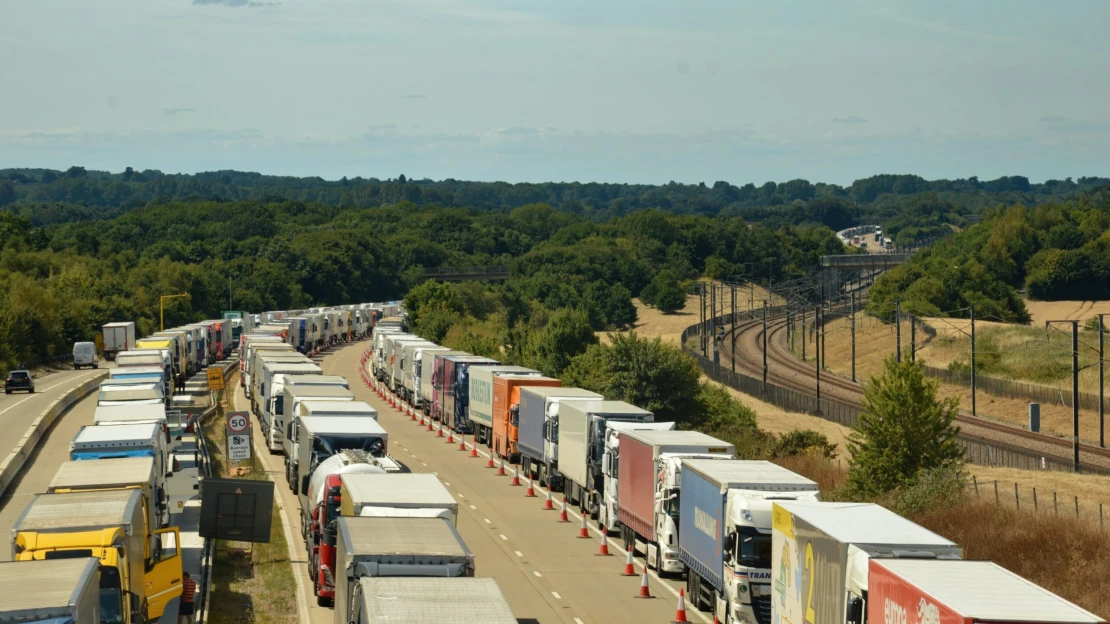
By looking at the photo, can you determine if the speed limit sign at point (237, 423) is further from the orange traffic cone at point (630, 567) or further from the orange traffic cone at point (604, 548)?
the orange traffic cone at point (630, 567)

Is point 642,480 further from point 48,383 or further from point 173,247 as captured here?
point 173,247

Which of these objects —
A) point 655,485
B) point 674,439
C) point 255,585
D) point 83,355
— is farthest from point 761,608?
point 83,355

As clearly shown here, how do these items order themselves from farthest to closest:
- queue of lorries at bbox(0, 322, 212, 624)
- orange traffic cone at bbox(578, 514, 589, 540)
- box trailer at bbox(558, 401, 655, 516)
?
1. box trailer at bbox(558, 401, 655, 516)
2. orange traffic cone at bbox(578, 514, 589, 540)
3. queue of lorries at bbox(0, 322, 212, 624)

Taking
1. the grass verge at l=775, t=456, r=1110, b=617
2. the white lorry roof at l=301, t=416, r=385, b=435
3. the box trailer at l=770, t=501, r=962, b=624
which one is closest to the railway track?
the grass verge at l=775, t=456, r=1110, b=617

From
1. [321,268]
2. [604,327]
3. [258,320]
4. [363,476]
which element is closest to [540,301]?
[604,327]

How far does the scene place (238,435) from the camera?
35.6m

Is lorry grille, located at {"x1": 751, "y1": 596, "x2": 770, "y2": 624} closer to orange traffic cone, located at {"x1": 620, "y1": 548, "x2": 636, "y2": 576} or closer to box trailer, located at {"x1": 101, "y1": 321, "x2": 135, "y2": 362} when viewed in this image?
orange traffic cone, located at {"x1": 620, "y1": 548, "x2": 636, "y2": 576}

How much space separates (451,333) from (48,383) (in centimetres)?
3130

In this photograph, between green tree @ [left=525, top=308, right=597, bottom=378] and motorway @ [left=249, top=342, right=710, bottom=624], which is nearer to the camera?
motorway @ [left=249, top=342, right=710, bottom=624]

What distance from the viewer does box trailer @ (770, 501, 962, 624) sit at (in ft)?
54.0

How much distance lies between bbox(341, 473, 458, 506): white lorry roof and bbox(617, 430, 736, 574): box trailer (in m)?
4.85

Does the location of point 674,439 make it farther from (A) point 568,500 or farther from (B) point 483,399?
(B) point 483,399

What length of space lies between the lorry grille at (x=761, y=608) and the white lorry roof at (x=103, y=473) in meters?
11.5

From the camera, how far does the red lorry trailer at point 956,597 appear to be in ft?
43.1
